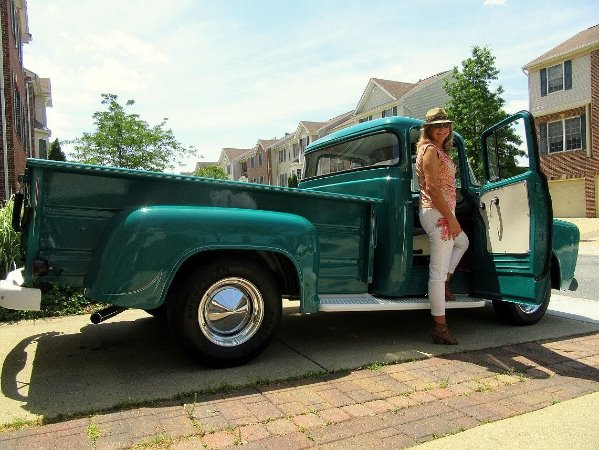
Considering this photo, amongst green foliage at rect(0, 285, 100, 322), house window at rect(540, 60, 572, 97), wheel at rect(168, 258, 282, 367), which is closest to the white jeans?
wheel at rect(168, 258, 282, 367)

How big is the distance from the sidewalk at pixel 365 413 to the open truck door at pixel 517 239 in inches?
28.5

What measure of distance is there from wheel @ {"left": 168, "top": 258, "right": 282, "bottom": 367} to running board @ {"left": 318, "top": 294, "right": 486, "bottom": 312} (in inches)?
17.4

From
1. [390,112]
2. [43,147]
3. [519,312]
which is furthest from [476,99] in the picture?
[43,147]

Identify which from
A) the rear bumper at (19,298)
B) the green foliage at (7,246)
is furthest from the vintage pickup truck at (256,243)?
the green foliage at (7,246)

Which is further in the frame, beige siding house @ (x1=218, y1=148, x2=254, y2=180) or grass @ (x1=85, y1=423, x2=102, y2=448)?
beige siding house @ (x1=218, y1=148, x2=254, y2=180)

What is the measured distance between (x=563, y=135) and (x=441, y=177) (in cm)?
2442

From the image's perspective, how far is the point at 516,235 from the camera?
4156mm

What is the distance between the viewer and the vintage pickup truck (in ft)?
10.1

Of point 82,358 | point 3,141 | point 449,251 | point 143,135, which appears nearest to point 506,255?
point 449,251

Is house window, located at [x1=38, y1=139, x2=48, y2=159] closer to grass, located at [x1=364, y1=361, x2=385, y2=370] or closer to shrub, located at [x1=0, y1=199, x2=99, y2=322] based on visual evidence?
shrub, located at [x1=0, y1=199, x2=99, y2=322]

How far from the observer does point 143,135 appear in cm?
2375

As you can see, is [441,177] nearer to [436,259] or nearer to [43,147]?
[436,259]

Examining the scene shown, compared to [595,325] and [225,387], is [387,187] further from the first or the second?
[595,325]

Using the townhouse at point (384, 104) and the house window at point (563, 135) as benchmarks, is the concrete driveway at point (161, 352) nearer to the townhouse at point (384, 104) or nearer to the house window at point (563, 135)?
the townhouse at point (384, 104)
